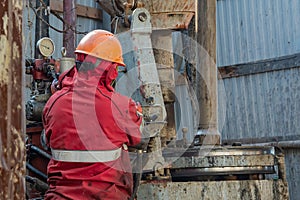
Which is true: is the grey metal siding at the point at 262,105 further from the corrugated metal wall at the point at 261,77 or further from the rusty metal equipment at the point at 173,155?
the rusty metal equipment at the point at 173,155

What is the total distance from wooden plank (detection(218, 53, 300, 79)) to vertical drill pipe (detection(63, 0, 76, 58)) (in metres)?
2.89

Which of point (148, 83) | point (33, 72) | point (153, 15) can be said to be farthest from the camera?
point (33, 72)

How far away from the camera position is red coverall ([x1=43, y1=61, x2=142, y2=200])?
7.16 feet

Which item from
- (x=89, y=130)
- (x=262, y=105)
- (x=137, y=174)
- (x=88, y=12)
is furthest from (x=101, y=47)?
(x=88, y=12)

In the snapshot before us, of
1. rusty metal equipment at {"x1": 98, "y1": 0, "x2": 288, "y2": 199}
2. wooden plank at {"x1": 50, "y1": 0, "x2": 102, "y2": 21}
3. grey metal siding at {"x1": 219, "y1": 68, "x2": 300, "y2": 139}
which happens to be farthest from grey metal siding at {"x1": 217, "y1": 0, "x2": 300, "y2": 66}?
rusty metal equipment at {"x1": 98, "y1": 0, "x2": 288, "y2": 199}

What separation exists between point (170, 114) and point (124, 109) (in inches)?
27.2

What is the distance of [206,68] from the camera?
11.5 ft

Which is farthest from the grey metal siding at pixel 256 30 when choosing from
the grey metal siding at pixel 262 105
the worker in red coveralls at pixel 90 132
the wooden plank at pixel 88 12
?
the worker in red coveralls at pixel 90 132

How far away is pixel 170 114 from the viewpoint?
2.91 meters

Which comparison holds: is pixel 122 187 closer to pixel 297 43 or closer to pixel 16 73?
pixel 16 73

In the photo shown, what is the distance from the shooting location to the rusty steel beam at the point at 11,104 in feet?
3.17

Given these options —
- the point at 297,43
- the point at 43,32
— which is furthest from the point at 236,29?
the point at 43,32

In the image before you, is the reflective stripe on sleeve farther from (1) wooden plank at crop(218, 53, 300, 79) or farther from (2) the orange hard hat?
(1) wooden plank at crop(218, 53, 300, 79)

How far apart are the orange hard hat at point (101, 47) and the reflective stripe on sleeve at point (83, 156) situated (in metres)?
0.48
